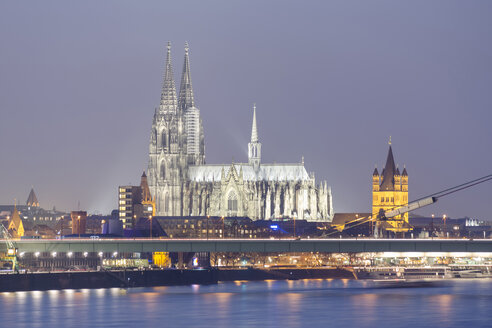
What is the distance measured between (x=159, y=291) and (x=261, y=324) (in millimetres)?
55467

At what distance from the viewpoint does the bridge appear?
18950cm

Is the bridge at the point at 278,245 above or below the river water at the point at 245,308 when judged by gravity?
above

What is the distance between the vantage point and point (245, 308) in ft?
525

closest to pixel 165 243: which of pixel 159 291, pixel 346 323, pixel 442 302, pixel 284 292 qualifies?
pixel 159 291

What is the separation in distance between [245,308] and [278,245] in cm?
3509

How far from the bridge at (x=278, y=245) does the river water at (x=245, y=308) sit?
6.57m

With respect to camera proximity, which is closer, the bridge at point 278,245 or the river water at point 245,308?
the river water at point 245,308

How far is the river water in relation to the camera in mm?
143750

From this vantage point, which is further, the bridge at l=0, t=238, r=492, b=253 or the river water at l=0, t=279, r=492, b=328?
the bridge at l=0, t=238, r=492, b=253

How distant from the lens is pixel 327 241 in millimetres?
190375

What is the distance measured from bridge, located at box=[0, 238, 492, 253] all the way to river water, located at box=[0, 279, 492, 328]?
6566mm

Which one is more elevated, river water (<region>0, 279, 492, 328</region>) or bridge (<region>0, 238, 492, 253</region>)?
bridge (<region>0, 238, 492, 253</region>)

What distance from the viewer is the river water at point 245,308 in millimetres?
143750

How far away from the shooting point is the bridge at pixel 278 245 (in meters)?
190
